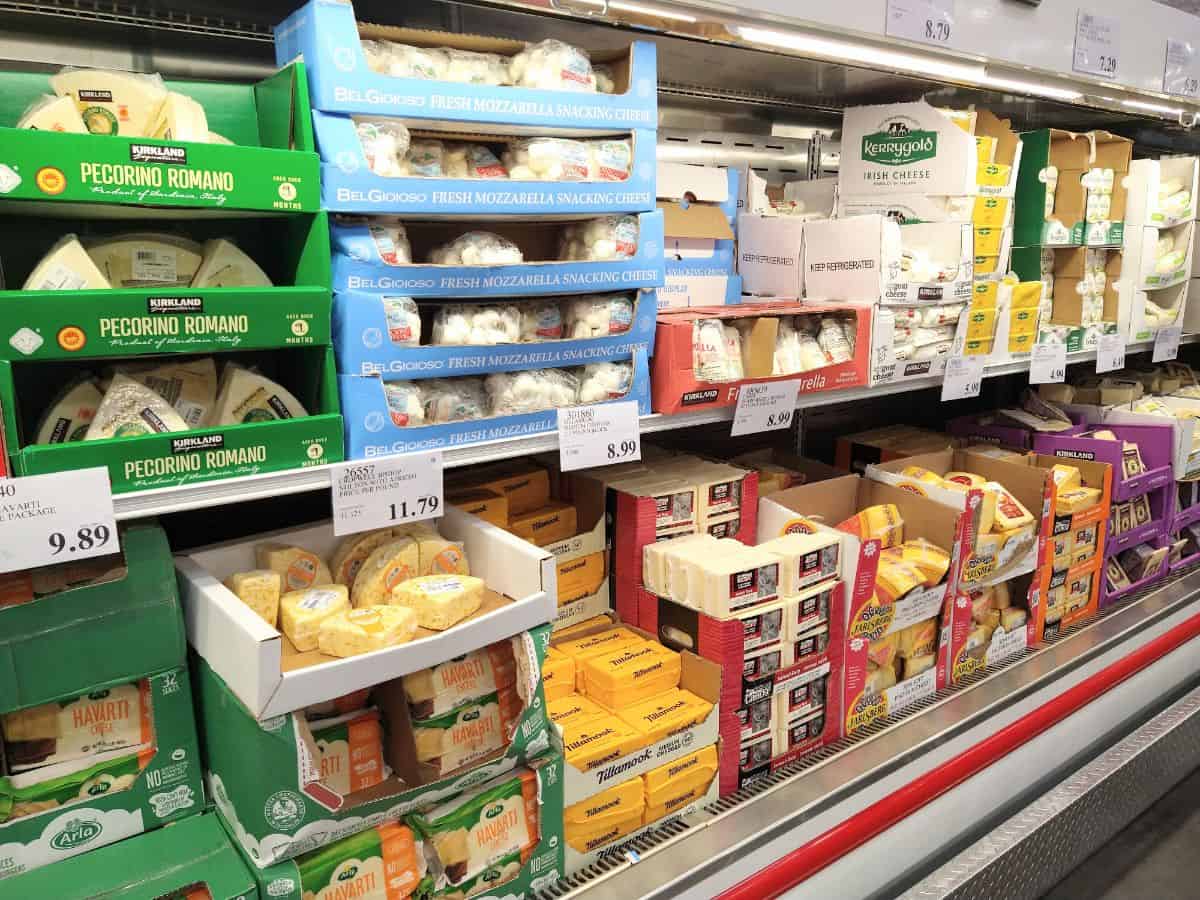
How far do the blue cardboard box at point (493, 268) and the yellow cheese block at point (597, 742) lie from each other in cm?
75

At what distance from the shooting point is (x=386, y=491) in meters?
1.36

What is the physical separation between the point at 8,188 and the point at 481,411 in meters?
0.71

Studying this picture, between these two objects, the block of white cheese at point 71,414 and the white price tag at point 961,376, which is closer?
the block of white cheese at point 71,414

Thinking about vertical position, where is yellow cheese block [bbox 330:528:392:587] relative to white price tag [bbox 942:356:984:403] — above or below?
below

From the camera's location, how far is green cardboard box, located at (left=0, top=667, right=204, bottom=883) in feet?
4.01

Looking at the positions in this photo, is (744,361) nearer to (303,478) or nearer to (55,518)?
(303,478)

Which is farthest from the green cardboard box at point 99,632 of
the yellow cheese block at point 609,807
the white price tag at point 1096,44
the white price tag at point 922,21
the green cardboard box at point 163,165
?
the white price tag at point 1096,44

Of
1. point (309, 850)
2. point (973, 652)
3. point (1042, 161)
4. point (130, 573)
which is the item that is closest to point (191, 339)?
point (130, 573)

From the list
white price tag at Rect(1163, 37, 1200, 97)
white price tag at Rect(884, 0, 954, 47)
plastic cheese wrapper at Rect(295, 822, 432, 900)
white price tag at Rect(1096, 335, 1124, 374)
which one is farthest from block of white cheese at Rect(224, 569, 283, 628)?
white price tag at Rect(1163, 37, 1200, 97)

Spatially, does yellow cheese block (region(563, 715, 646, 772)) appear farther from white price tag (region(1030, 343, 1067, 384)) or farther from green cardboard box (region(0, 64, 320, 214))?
white price tag (region(1030, 343, 1067, 384))

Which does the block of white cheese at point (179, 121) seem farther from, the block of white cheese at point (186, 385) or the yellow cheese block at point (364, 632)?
the yellow cheese block at point (364, 632)

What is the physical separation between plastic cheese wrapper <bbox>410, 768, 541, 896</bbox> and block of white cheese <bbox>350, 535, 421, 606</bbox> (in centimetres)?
33
